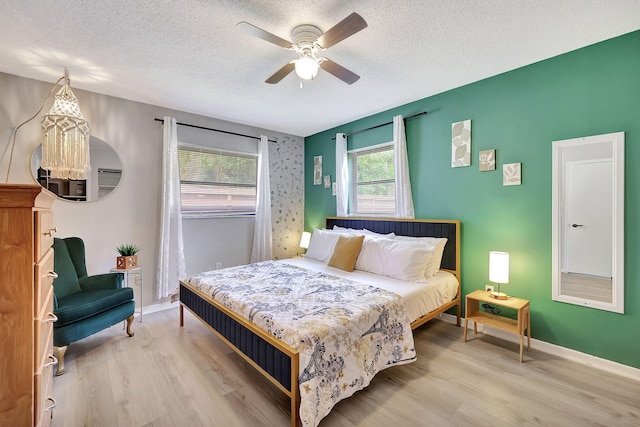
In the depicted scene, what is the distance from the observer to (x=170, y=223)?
358 centimetres

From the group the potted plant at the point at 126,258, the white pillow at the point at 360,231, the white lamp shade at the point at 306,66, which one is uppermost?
the white lamp shade at the point at 306,66

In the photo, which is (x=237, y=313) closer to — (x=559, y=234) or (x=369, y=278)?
(x=369, y=278)

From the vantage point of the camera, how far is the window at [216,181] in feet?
12.6

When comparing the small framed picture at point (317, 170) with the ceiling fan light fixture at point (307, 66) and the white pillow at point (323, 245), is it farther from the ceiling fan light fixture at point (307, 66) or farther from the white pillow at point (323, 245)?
the ceiling fan light fixture at point (307, 66)

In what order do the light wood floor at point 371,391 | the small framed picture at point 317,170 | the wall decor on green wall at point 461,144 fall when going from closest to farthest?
the light wood floor at point 371,391
the wall decor on green wall at point 461,144
the small framed picture at point 317,170

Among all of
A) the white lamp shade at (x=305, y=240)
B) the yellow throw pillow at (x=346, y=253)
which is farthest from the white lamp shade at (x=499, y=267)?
the white lamp shade at (x=305, y=240)

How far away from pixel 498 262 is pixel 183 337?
10.4ft

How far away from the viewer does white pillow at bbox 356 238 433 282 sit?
2.78 meters

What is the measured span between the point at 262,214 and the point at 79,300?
2394mm

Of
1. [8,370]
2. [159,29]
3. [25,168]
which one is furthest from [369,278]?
→ [25,168]

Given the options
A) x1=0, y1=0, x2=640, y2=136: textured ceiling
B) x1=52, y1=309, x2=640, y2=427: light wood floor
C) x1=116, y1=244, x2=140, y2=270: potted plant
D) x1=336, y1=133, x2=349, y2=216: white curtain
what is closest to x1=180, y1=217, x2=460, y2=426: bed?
x1=52, y1=309, x2=640, y2=427: light wood floor

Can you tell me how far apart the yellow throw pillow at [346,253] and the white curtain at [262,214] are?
1432 millimetres

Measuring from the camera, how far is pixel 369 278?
9.38 feet

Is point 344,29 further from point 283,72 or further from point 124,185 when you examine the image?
point 124,185
